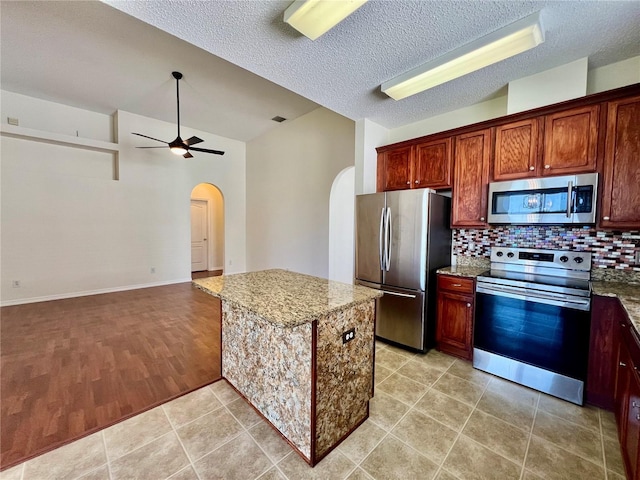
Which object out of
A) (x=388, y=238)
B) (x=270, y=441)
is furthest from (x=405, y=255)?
(x=270, y=441)

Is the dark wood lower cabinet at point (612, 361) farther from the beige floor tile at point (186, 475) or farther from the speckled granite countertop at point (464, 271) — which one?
the beige floor tile at point (186, 475)

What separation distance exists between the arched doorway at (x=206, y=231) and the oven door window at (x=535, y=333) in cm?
686

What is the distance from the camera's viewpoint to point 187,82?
158 inches

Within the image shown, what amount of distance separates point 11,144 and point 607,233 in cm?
798

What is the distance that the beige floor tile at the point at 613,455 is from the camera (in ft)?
→ 4.96

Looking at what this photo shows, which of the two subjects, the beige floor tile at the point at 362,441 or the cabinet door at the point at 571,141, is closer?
the beige floor tile at the point at 362,441

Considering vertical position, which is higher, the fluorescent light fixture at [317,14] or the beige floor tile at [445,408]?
the fluorescent light fixture at [317,14]

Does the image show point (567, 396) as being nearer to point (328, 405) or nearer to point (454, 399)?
point (454, 399)

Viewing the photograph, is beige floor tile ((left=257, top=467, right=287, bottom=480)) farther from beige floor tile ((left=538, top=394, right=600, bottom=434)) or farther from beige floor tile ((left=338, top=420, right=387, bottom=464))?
beige floor tile ((left=538, top=394, right=600, bottom=434))

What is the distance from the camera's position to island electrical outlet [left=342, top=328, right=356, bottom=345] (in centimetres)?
165

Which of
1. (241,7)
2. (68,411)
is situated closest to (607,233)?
(241,7)

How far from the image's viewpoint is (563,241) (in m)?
2.46

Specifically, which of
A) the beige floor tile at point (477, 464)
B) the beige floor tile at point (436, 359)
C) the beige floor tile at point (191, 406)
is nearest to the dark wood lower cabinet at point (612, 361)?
the beige floor tile at point (477, 464)

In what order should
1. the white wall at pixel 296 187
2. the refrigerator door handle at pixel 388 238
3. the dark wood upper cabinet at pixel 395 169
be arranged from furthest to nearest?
the white wall at pixel 296 187 < the dark wood upper cabinet at pixel 395 169 < the refrigerator door handle at pixel 388 238
